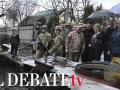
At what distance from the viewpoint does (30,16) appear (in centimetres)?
8094

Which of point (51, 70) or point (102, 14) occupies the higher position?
point (102, 14)

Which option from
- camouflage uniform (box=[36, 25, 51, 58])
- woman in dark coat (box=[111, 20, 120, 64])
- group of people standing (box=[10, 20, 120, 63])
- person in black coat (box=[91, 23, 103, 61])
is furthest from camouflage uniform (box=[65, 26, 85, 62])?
woman in dark coat (box=[111, 20, 120, 64])

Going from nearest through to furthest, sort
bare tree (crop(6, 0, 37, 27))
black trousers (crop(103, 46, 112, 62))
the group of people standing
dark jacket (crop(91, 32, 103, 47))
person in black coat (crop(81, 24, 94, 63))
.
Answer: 1. the group of people standing
2. black trousers (crop(103, 46, 112, 62))
3. dark jacket (crop(91, 32, 103, 47))
4. person in black coat (crop(81, 24, 94, 63))
5. bare tree (crop(6, 0, 37, 27))

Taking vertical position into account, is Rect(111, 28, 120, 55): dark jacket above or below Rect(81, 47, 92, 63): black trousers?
above

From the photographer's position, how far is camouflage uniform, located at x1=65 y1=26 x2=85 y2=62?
41.9 feet

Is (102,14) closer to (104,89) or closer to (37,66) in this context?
(37,66)

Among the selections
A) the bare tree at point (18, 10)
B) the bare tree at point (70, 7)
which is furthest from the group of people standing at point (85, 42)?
the bare tree at point (18, 10)

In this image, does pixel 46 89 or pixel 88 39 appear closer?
pixel 46 89

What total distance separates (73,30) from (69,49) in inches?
26.4

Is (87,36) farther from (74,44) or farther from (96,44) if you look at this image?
(96,44)

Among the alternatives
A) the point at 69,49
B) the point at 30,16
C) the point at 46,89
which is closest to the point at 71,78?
the point at 46,89

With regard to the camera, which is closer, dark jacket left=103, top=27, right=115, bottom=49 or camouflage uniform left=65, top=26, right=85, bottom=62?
dark jacket left=103, top=27, right=115, bottom=49

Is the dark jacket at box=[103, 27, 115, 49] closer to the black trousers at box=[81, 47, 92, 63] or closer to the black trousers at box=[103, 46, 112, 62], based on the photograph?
the black trousers at box=[103, 46, 112, 62]

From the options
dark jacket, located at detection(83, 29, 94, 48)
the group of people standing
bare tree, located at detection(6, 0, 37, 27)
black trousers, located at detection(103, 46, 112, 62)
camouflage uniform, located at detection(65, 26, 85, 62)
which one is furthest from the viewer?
bare tree, located at detection(6, 0, 37, 27)
